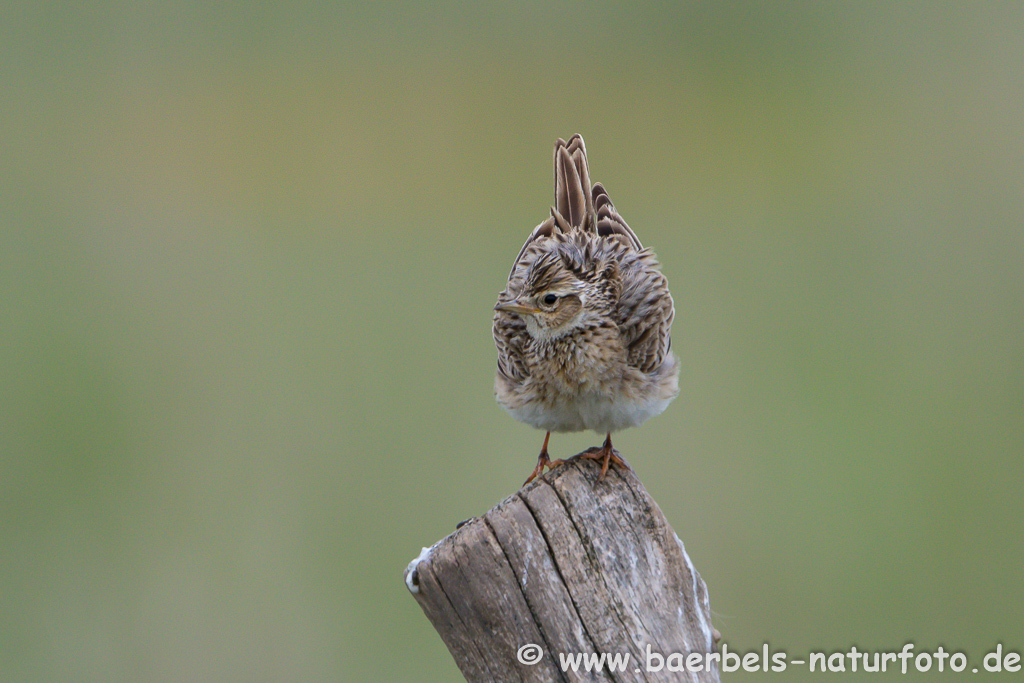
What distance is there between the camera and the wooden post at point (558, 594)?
2.48 m

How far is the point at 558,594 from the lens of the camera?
2520 mm

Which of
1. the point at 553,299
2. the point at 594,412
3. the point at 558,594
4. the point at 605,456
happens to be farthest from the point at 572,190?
the point at 558,594

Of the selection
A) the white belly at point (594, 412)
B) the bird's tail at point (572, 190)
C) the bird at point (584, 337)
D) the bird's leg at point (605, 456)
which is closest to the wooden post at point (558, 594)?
the bird's leg at point (605, 456)

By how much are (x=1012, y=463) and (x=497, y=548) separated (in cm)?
604

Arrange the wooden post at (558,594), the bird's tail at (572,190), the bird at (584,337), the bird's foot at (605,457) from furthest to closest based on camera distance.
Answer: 1. the bird's tail at (572,190)
2. the bird at (584,337)
3. the bird's foot at (605,457)
4. the wooden post at (558,594)

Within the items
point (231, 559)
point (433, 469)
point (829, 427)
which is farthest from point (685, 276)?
point (231, 559)

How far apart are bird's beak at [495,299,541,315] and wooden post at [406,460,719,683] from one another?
1129 millimetres

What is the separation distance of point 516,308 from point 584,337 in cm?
33

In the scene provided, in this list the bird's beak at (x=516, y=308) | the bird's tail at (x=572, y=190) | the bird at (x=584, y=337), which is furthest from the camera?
the bird's tail at (x=572, y=190)

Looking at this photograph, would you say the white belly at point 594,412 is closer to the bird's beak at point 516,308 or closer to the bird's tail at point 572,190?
the bird's beak at point 516,308

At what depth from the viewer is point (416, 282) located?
834cm

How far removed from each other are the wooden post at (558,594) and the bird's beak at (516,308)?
1129mm

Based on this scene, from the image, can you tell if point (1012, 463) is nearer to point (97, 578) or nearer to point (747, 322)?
point (747, 322)

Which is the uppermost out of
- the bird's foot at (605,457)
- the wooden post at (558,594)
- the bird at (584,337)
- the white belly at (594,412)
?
the bird at (584,337)
